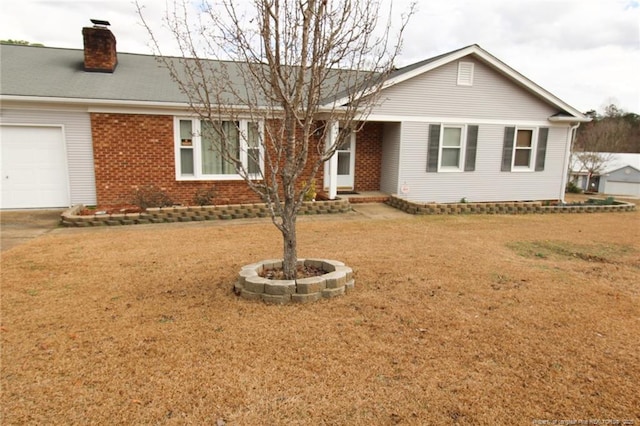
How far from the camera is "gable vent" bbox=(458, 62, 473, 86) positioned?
12.0 m

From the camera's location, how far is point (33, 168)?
10.1 metres

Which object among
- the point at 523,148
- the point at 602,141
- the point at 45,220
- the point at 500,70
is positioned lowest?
the point at 45,220

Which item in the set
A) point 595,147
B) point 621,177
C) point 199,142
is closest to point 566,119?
point 199,142

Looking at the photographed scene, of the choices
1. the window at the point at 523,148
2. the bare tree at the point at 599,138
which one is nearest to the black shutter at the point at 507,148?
the window at the point at 523,148

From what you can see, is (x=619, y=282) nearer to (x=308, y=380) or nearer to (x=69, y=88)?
(x=308, y=380)

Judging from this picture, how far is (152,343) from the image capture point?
3.51 metres

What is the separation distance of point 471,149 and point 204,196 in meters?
8.16

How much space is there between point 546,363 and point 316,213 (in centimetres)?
758

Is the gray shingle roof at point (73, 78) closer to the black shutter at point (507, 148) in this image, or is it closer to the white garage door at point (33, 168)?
the white garage door at point (33, 168)

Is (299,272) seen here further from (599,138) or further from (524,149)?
(599,138)

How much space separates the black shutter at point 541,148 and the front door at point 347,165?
604 cm

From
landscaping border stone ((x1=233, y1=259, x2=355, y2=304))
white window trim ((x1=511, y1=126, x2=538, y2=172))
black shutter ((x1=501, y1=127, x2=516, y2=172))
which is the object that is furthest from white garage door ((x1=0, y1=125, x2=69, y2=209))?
white window trim ((x1=511, y1=126, x2=538, y2=172))

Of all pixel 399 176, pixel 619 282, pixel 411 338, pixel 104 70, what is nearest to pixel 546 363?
pixel 411 338

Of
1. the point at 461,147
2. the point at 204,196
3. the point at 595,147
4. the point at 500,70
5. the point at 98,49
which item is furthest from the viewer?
the point at 595,147
